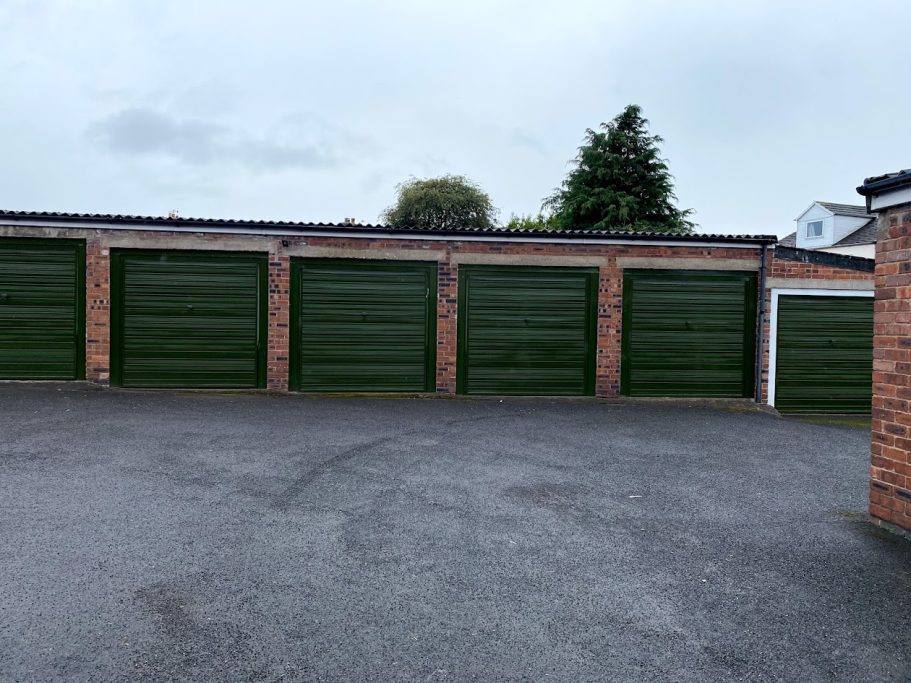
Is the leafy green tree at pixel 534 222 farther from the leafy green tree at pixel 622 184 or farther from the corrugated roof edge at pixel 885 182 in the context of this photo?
the corrugated roof edge at pixel 885 182

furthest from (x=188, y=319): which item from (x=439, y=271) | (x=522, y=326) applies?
(x=522, y=326)

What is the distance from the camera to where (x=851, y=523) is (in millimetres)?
5156

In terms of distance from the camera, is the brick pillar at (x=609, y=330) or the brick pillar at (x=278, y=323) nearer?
the brick pillar at (x=278, y=323)

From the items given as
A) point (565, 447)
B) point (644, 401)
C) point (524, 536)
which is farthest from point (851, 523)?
point (644, 401)

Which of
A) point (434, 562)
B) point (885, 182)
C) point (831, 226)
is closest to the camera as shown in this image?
point (434, 562)

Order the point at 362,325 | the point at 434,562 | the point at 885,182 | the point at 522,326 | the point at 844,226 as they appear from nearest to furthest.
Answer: the point at 434,562
the point at 885,182
the point at 362,325
the point at 522,326
the point at 844,226

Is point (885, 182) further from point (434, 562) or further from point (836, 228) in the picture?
point (836, 228)

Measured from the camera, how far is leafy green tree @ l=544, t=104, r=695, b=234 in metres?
31.2

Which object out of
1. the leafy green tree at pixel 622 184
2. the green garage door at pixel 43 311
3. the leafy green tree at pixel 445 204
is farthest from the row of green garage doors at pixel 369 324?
the leafy green tree at pixel 445 204

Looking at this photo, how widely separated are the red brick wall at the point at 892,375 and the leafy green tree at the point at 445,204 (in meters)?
41.2

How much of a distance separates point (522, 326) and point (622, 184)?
22.0 m

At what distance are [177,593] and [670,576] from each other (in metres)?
3.04

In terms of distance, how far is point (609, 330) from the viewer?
1259cm

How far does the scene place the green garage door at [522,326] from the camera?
12.5m
